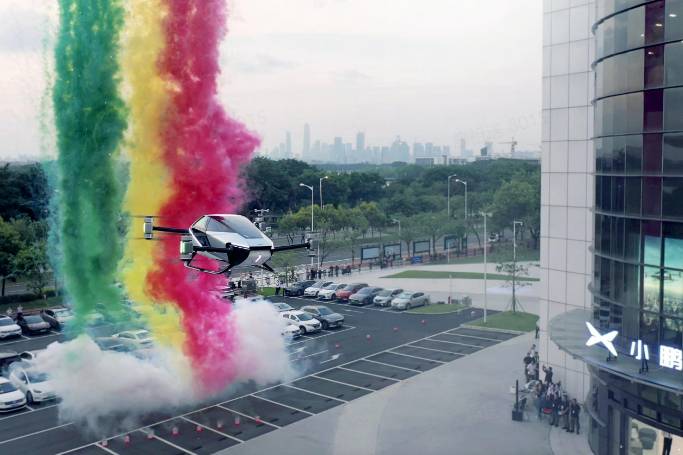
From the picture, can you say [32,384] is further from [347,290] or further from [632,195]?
[347,290]

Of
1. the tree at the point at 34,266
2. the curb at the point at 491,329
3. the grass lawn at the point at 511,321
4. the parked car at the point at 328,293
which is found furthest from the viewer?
the parked car at the point at 328,293

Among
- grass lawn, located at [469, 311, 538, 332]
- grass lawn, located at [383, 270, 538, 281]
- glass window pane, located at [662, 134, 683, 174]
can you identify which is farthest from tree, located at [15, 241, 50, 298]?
glass window pane, located at [662, 134, 683, 174]

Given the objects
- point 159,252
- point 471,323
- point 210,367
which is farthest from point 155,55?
point 471,323

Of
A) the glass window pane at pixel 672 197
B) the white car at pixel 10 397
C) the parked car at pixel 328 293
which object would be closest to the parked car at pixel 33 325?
the white car at pixel 10 397

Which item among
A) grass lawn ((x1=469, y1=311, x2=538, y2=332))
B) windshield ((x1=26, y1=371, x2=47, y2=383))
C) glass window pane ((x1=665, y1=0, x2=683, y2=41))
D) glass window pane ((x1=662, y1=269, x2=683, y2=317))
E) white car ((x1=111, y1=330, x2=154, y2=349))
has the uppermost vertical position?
glass window pane ((x1=665, y1=0, x2=683, y2=41))

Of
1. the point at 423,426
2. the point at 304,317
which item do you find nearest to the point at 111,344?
the point at 304,317

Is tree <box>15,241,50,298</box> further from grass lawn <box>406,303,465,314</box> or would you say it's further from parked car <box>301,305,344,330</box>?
grass lawn <box>406,303,465,314</box>

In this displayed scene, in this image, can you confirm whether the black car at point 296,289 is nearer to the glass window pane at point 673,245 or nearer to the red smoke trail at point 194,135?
the red smoke trail at point 194,135
